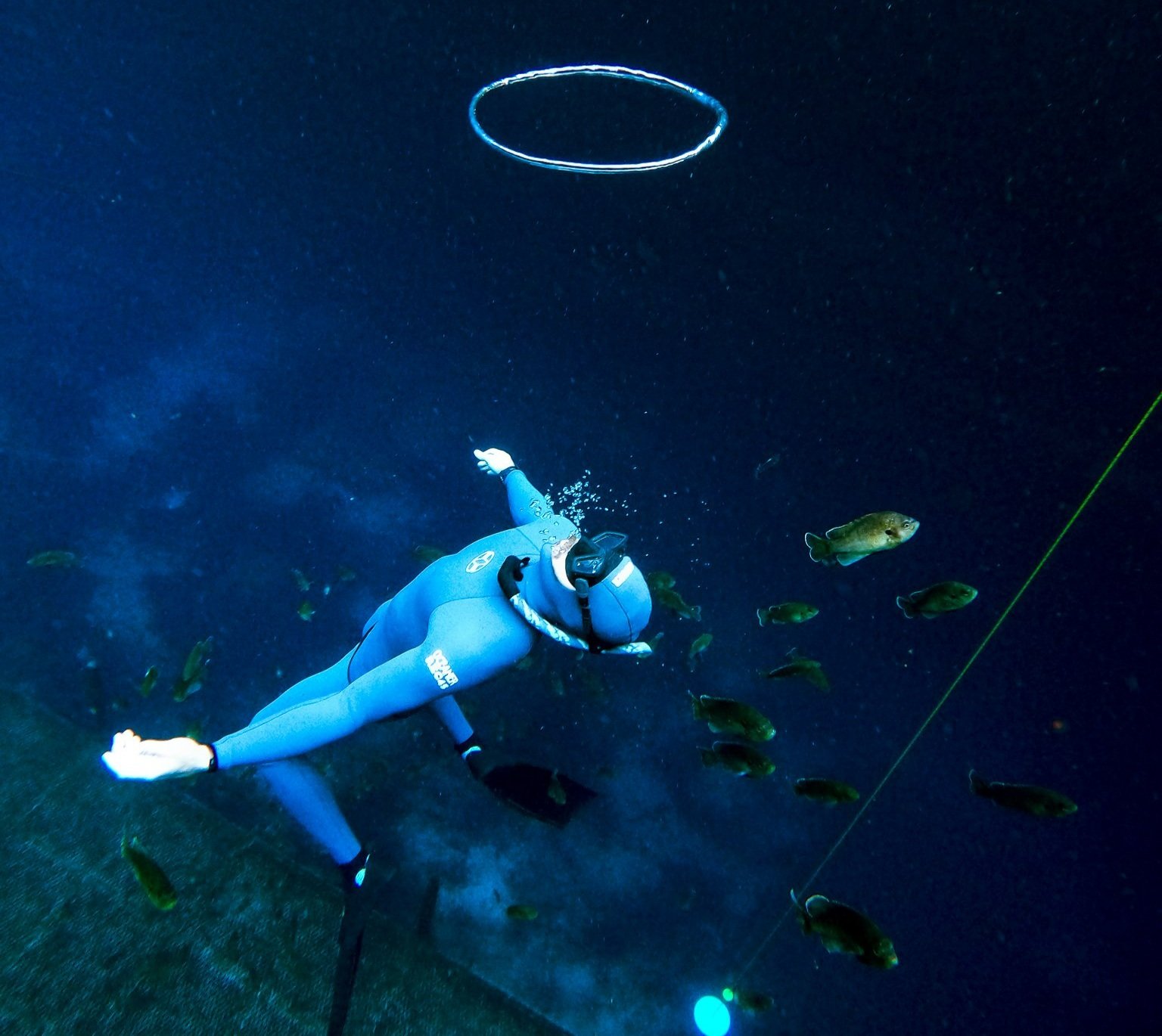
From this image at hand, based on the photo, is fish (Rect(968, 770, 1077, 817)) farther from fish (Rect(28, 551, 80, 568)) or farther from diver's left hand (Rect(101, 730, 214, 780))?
fish (Rect(28, 551, 80, 568))

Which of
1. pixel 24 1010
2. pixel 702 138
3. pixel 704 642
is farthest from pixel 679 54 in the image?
pixel 24 1010

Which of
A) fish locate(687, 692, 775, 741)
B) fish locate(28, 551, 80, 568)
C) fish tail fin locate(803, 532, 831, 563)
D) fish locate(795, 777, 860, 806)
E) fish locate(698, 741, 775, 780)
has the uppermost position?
fish locate(28, 551, 80, 568)

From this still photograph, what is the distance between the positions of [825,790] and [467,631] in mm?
2437

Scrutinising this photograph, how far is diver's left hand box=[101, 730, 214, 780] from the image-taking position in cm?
229

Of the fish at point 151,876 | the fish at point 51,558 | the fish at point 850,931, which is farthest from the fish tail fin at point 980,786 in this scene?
the fish at point 51,558

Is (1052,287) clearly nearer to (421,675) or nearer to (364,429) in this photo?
(421,675)

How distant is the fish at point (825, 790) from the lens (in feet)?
11.6

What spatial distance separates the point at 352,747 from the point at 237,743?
3095mm

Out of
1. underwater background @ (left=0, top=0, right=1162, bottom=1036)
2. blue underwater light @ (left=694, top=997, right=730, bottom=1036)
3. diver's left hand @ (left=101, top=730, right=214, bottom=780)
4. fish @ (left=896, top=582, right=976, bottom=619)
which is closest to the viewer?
diver's left hand @ (left=101, top=730, right=214, bottom=780)

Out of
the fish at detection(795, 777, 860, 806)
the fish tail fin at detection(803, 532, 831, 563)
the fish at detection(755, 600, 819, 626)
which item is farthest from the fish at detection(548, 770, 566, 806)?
the fish tail fin at detection(803, 532, 831, 563)

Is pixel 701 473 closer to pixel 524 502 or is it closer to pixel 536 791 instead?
pixel 524 502

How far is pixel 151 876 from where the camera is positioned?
105 inches

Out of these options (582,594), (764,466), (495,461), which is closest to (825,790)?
(582,594)

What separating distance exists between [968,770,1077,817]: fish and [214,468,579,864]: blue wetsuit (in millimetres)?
3027
